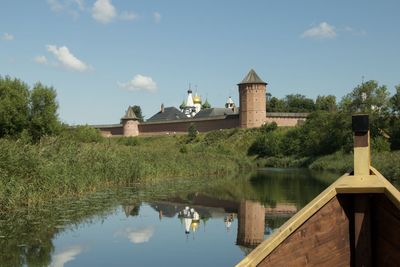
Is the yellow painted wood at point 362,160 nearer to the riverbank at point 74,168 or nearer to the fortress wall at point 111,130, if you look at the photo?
the riverbank at point 74,168

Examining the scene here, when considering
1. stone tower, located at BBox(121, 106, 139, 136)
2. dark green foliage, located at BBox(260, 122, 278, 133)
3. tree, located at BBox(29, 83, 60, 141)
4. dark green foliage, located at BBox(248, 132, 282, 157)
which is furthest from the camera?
stone tower, located at BBox(121, 106, 139, 136)

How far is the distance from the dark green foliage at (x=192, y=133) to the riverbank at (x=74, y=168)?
97.1 feet

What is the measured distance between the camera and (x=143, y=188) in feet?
62.8

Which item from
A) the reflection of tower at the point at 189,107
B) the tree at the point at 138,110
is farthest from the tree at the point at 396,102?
the tree at the point at 138,110

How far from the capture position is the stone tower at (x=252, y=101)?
6081cm

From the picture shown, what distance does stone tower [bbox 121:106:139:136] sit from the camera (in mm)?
70812

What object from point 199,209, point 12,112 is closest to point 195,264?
point 199,209

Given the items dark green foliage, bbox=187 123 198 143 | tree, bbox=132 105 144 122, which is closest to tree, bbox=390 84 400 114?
dark green foliage, bbox=187 123 198 143

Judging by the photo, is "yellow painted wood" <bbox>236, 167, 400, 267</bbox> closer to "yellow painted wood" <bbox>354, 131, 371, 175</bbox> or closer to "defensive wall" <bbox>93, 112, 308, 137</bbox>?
"yellow painted wood" <bbox>354, 131, 371, 175</bbox>

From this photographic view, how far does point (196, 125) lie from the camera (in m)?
64.0

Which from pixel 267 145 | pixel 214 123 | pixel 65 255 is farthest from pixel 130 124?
pixel 65 255

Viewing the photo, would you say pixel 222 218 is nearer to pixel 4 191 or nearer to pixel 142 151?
pixel 4 191

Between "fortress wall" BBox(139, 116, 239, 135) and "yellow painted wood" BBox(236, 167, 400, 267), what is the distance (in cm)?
5953

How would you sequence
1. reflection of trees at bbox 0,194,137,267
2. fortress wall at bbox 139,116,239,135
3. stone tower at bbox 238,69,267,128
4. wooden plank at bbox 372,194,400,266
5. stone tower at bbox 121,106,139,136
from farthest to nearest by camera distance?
stone tower at bbox 121,106,139,136
fortress wall at bbox 139,116,239,135
stone tower at bbox 238,69,267,128
reflection of trees at bbox 0,194,137,267
wooden plank at bbox 372,194,400,266
